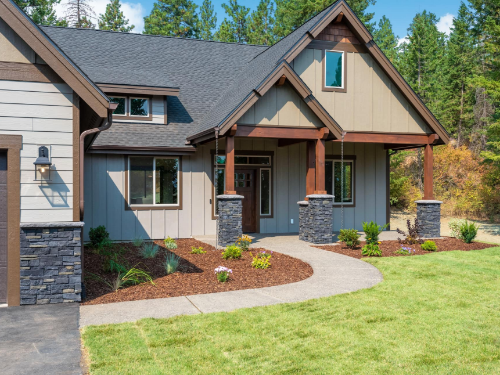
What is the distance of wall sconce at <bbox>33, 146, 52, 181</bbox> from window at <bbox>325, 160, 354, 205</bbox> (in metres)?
10.7

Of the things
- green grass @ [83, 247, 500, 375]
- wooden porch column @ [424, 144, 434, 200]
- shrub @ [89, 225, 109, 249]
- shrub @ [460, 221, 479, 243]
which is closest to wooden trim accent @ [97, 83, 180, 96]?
shrub @ [89, 225, 109, 249]

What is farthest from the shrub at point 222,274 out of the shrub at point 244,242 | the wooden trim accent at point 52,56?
the wooden trim accent at point 52,56

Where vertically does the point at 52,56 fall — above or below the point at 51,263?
above

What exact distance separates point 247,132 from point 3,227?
6.57 metres

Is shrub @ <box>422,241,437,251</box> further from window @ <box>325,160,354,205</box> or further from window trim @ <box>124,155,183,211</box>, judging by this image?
window trim @ <box>124,155,183,211</box>

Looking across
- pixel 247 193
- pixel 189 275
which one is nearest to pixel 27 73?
pixel 189 275

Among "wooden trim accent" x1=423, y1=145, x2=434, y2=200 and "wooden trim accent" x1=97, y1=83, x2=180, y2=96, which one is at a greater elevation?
"wooden trim accent" x1=97, y1=83, x2=180, y2=96

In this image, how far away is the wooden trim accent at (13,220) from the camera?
20.5 ft

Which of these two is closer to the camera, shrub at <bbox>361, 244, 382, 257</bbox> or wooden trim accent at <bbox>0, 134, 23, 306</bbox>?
wooden trim accent at <bbox>0, 134, 23, 306</bbox>

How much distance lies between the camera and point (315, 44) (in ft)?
45.1

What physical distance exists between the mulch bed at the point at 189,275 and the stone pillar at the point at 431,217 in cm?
568

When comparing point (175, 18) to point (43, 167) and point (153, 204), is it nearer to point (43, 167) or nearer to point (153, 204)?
point (153, 204)

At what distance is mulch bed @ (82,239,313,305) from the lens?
7.00 m

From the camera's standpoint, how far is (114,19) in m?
31.7
